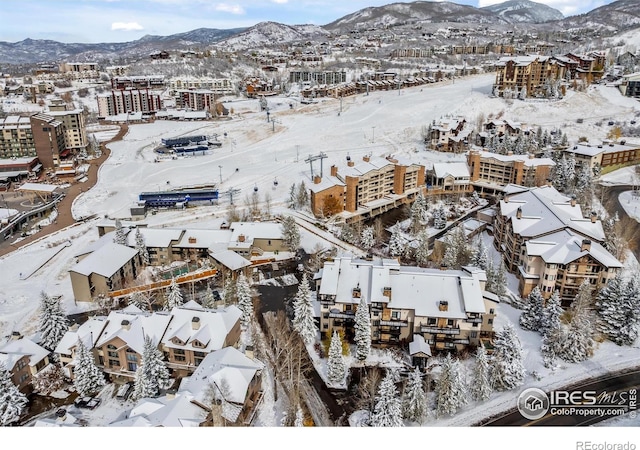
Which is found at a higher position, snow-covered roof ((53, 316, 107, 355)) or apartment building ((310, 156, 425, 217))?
apartment building ((310, 156, 425, 217))

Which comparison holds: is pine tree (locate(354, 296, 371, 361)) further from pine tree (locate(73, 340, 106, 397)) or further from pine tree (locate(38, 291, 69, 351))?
pine tree (locate(38, 291, 69, 351))

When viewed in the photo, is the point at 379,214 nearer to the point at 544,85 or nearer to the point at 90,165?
the point at 90,165

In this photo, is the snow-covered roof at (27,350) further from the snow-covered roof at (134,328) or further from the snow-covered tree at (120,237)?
the snow-covered tree at (120,237)

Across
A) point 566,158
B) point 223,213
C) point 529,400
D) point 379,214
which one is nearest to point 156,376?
point 529,400

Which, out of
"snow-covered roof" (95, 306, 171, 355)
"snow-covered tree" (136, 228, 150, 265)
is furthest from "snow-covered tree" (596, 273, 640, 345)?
"snow-covered tree" (136, 228, 150, 265)

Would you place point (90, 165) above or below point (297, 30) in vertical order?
below

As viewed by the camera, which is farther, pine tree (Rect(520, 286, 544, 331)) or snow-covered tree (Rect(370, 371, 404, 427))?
pine tree (Rect(520, 286, 544, 331))

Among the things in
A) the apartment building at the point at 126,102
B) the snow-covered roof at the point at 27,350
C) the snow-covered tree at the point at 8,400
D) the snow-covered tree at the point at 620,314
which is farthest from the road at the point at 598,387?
the apartment building at the point at 126,102

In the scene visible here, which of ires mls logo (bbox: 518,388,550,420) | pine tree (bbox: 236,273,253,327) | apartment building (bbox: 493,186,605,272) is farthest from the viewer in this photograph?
apartment building (bbox: 493,186,605,272)
